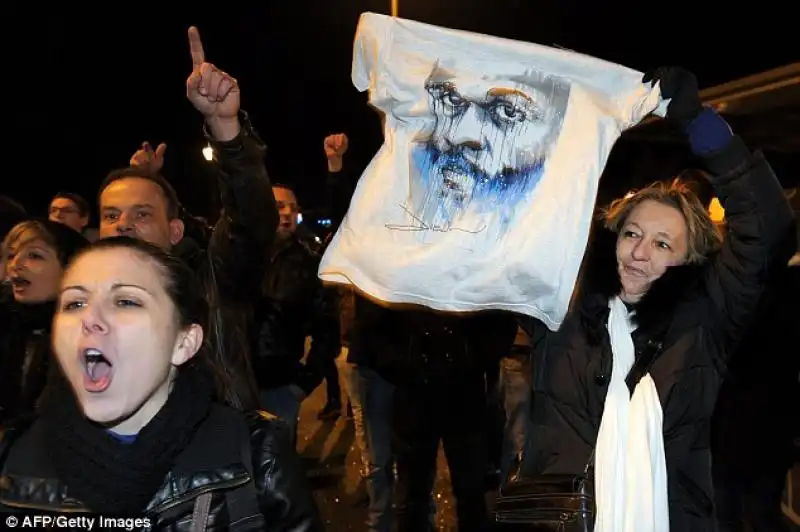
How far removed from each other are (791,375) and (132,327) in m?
3.33

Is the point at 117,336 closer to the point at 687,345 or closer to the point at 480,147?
the point at 480,147

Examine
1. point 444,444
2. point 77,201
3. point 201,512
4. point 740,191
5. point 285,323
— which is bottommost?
point 201,512

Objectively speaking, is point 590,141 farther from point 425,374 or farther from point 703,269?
point 425,374

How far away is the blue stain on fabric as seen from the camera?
95.7 inches

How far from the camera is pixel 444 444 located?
4020 mm

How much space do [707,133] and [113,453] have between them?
1.95m

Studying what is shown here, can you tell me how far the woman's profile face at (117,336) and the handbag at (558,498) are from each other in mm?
1200

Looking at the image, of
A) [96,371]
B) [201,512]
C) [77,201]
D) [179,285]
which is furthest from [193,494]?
[77,201]

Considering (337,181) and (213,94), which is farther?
(337,181)

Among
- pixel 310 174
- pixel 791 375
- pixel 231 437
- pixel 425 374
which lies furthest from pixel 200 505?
pixel 310 174

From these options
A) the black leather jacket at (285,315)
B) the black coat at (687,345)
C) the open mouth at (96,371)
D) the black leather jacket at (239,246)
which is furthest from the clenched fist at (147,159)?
the black coat at (687,345)

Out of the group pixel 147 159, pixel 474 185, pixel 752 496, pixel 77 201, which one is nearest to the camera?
pixel 474 185

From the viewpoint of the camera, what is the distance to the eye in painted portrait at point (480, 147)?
271 centimetres

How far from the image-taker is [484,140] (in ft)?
9.13
